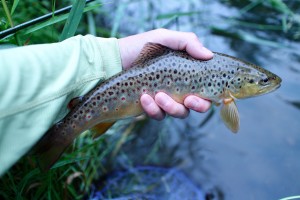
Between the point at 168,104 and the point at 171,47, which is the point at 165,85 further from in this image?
the point at 171,47

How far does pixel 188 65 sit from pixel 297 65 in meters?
2.06

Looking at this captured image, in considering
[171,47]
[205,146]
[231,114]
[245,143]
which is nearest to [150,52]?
[171,47]

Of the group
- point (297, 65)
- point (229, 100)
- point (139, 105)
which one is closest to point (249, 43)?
point (297, 65)

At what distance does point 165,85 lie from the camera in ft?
5.63

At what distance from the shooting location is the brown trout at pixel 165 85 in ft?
5.45

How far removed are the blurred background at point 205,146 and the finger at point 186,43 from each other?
0.37 meters

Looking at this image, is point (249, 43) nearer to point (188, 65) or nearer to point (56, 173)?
point (188, 65)

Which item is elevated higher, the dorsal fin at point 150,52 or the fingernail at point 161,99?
the dorsal fin at point 150,52

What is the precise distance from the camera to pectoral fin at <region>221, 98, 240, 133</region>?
1.77 metres

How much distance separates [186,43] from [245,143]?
4.43 ft

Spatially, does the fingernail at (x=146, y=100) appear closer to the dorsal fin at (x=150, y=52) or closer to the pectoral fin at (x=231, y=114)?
the dorsal fin at (x=150, y=52)

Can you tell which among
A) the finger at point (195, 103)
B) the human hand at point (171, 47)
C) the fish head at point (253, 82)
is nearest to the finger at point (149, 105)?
the human hand at point (171, 47)

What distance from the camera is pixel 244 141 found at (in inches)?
112

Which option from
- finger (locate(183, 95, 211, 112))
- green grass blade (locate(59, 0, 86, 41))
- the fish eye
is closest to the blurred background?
green grass blade (locate(59, 0, 86, 41))
